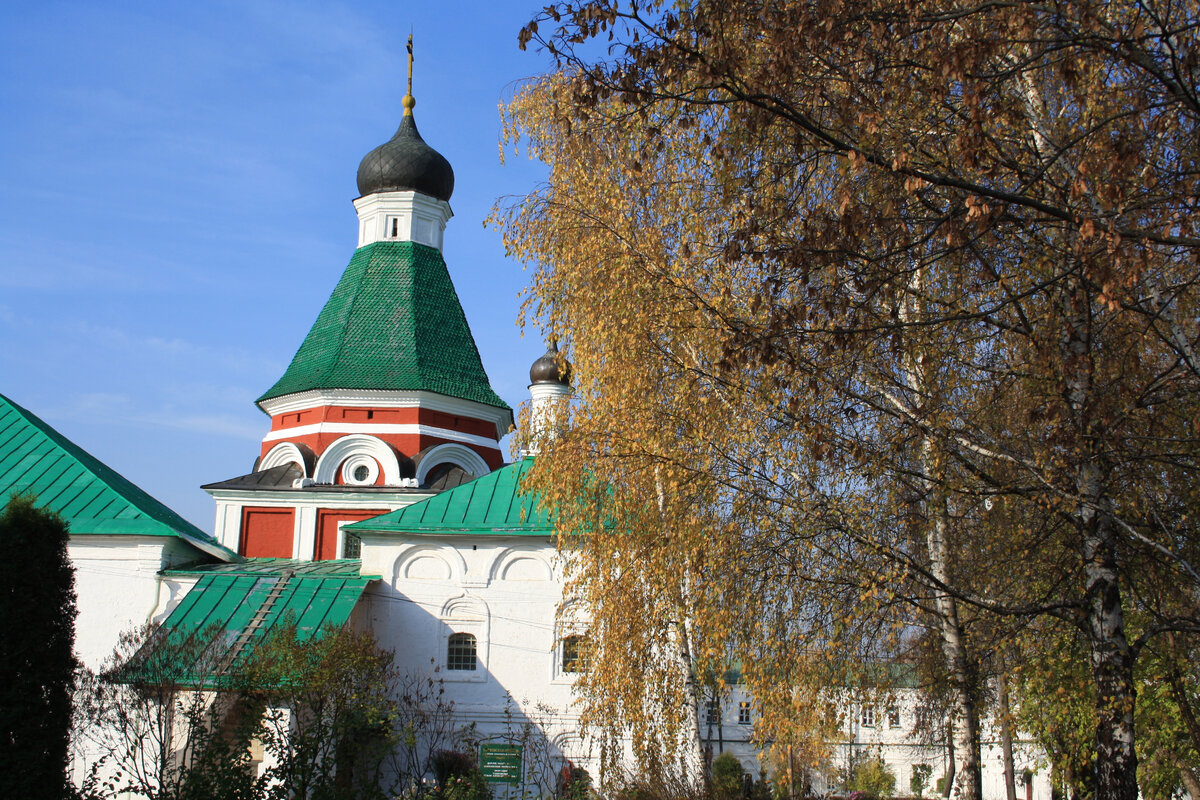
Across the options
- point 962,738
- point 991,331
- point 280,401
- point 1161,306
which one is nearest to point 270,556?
point 280,401

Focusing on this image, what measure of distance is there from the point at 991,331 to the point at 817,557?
70.0 inches

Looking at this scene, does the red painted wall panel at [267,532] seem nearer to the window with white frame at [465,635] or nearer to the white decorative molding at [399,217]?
the window with white frame at [465,635]

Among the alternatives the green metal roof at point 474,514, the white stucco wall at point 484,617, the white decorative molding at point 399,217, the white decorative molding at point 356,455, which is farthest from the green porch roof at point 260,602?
the white decorative molding at point 399,217

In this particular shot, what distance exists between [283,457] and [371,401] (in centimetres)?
215

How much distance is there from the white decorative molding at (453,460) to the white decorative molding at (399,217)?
522cm

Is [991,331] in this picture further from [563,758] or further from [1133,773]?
[563,758]

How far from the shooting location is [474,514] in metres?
16.3

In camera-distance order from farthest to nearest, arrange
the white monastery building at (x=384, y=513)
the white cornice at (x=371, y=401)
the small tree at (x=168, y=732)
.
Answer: the white cornice at (x=371, y=401)
the white monastery building at (x=384, y=513)
the small tree at (x=168, y=732)

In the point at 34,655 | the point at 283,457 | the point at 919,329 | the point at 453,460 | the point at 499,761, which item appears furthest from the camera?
the point at 453,460

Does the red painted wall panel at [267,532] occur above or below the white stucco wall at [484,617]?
above

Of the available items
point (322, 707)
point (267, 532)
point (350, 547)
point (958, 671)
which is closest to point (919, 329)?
point (958, 671)

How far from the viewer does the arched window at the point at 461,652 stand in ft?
50.8

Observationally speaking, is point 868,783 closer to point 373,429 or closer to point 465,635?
point 465,635

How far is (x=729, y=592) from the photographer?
21.9 ft
